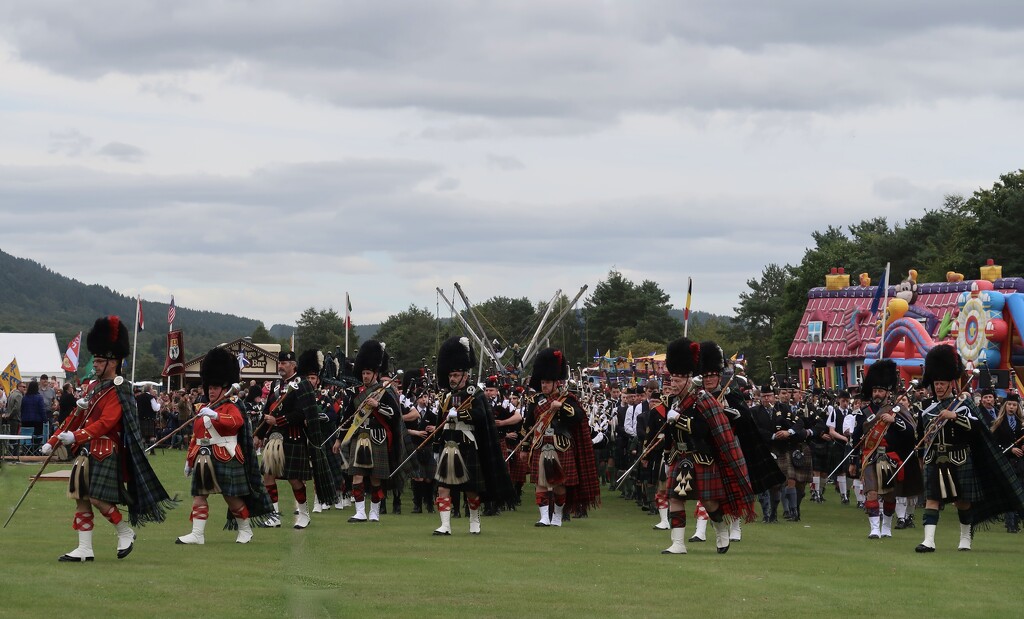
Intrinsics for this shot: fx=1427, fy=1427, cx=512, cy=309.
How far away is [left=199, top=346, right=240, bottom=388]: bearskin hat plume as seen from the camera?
13.4m

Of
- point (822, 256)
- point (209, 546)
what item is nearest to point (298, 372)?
point (209, 546)

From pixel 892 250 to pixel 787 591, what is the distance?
77.7 metres

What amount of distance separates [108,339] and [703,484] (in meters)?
5.58

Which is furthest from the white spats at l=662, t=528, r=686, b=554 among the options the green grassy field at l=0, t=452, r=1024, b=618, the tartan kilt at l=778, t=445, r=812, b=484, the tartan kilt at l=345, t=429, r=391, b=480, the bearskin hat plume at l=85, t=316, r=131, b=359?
the tartan kilt at l=778, t=445, r=812, b=484

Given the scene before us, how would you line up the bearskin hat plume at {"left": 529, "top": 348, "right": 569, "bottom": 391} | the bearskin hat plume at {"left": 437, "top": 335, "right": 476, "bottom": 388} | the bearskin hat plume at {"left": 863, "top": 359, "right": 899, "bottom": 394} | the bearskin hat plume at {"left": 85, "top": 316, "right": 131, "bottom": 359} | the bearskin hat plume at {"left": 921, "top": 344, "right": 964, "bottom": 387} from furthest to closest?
the bearskin hat plume at {"left": 529, "top": 348, "right": 569, "bottom": 391}, the bearskin hat plume at {"left": 863, "top": 359, "right": 899, "bottom": 394}, the bearskin hat plume at {"left": 437, "top": 335, "right": 476, "bottom": 388}, the bearskin hat plume at {"left": 921, "top": 344, "right": 964, "bottom": 387}, the bearskin hat plume at {"left": 85, "top": 316, "right": 131, "bottom": 359}

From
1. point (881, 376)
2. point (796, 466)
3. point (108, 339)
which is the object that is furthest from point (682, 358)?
point (796, 466)

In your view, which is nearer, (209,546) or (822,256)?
(209,546)

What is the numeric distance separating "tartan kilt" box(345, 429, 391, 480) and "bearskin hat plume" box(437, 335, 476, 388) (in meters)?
1.81

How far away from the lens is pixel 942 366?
Result: 1448 centimetres

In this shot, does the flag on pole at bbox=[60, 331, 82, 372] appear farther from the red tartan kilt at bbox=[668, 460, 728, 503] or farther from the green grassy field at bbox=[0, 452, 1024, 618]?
the red tartan kilt at bbox=[668, 460, 728, 503]

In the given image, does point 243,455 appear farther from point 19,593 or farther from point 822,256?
point 822,256

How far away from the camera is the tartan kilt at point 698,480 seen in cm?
1343

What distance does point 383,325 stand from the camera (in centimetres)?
13588

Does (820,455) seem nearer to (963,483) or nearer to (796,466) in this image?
(796,466)
